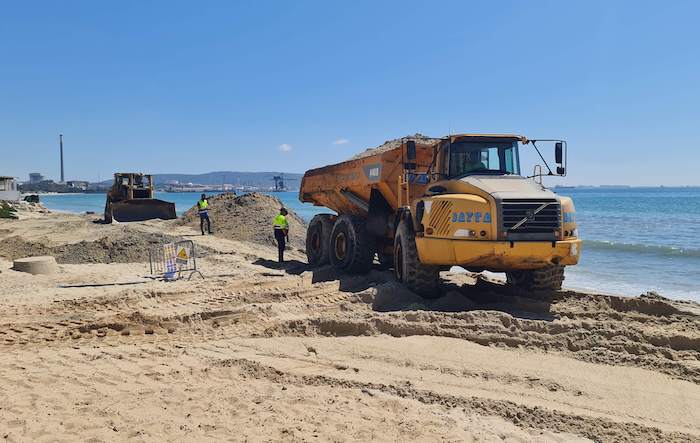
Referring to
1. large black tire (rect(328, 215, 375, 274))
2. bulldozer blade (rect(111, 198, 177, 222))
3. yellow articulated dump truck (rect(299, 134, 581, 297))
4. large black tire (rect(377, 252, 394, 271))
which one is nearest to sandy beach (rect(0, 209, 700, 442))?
yellow articulated dump truck (rect(299, 134, 581, 297))

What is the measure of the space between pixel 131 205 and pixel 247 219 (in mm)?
6859

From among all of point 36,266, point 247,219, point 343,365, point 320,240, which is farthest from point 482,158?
point 247,219

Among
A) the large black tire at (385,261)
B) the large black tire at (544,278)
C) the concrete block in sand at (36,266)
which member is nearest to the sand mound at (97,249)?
the concrete block in sand at (36,266)

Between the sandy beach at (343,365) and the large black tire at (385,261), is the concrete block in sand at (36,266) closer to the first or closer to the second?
the sandy beach at (343,365)

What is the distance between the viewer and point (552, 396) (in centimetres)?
483

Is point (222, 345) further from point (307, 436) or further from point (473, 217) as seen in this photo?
point (473, 217)

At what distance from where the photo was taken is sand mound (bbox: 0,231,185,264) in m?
14.2

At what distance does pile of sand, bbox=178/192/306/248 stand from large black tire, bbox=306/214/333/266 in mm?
5752

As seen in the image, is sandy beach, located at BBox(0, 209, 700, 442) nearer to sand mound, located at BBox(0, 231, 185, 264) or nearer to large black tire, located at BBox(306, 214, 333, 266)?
large black tire, located at BBox(306, 214, 333, 266)

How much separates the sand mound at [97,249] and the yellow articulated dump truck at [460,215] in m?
6.28

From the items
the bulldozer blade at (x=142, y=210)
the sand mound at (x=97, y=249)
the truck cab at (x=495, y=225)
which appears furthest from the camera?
the bulldozer blade at (x=142, y=210)

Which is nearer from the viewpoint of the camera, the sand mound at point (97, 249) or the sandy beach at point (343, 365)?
the sandy beach at point (343, 365)

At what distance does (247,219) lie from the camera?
22.7 meters

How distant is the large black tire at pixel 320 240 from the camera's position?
12977 mm
